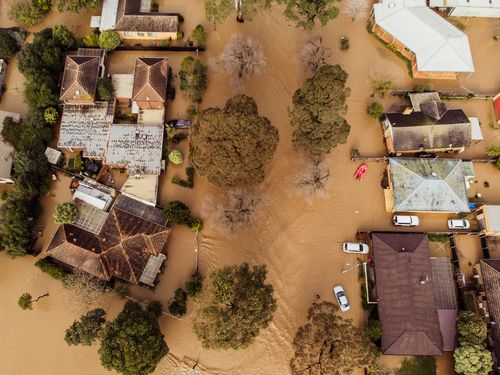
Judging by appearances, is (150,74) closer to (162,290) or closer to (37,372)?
(162,290)

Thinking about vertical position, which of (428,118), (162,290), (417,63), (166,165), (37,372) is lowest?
(37,372)

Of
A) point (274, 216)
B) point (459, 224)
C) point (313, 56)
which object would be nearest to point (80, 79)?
point (274, 216)

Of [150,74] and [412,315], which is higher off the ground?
[150,74]

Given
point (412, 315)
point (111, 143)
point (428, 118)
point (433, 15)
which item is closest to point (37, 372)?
point (111, 143)

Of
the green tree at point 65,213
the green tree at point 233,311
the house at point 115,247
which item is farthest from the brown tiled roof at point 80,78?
the green tree at point 233,311

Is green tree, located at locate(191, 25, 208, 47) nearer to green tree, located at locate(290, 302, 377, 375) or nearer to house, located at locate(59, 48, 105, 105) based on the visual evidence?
house, located at locate(59, 48, 105, 105)

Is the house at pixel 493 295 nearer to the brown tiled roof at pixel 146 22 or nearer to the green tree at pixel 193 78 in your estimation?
the green tree at pixel 193 78

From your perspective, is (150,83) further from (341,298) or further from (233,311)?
(341,298)
